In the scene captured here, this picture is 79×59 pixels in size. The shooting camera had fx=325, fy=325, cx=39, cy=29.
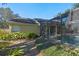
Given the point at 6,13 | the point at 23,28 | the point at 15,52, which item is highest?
the point at 6,13

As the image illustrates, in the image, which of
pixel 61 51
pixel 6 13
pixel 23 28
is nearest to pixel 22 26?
pixel 23 28

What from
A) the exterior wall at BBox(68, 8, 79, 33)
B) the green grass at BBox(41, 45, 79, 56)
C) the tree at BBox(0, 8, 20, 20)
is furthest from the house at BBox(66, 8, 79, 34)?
the tree at BBox(0, 8, 20, 20)

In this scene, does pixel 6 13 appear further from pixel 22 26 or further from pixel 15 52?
pixel 15 52

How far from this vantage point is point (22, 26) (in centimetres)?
413

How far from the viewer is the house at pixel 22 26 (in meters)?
4.12

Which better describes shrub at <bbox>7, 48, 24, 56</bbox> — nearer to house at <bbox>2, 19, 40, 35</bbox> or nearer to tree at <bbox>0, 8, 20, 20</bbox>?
house at <bbox>2, 19, 40, 35</bbox>

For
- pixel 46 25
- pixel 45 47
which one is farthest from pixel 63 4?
pixel 45 47

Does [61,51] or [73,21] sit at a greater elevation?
[73,21]

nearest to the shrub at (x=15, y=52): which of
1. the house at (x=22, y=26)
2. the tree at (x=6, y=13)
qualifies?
the house at (x=22, y=26)

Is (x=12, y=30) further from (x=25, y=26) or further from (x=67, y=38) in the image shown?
(x=67, y=38)

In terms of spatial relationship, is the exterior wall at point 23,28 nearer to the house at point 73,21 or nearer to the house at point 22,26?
the house at point 22,26

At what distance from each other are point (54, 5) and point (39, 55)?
0.66m

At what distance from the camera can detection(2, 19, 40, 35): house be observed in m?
4.12

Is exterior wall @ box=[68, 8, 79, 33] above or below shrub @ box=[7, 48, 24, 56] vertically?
above
